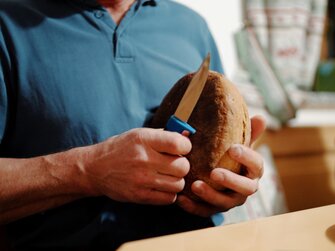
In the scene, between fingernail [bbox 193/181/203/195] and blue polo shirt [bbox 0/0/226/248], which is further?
blue polo shirt [bbox 0/0/226/248]

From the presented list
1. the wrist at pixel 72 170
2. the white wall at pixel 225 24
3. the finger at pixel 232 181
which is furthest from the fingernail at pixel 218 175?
the white wall at pixel 225 24

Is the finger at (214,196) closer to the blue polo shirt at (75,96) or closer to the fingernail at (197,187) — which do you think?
the fingernail at (197,187)

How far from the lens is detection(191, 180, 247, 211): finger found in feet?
2.23

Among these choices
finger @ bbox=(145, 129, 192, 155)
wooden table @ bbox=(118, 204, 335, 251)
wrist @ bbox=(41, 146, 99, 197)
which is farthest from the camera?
wrist @ bbox=(41, 146, 99, 197)

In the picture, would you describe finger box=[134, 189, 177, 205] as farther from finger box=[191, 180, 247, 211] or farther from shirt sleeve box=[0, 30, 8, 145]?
shirt sleeve box=[0, 30, 8, 145]

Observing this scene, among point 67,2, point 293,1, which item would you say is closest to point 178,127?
point 67,2

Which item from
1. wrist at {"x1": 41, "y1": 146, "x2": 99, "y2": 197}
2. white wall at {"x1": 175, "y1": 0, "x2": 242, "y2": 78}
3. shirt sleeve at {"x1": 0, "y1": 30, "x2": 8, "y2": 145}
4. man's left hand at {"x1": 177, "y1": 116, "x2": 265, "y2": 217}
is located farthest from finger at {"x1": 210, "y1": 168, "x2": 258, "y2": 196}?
white wall at {"x1": 175, "y1": 0, "x2": 242, "y2": 78}

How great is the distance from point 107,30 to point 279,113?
96cm

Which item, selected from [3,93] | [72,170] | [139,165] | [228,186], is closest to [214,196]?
[228,186]

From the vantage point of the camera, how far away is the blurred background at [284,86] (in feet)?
5.27

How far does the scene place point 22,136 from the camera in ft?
2.70

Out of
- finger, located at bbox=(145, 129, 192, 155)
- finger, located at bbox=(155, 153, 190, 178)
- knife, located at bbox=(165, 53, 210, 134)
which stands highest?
knife, located at bbox=(165, 53, 210, 134)

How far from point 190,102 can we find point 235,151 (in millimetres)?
120

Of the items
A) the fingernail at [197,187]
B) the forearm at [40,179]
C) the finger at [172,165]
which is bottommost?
the forearm at [40,179]
